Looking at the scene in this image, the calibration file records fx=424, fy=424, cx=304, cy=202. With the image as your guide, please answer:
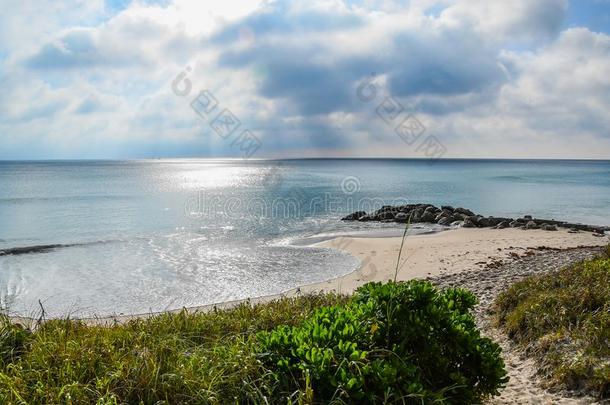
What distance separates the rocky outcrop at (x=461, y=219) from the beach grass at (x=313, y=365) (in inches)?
901

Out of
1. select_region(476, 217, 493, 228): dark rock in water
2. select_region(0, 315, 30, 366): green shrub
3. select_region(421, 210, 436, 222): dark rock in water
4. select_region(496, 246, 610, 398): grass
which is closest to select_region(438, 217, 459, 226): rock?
select_region(421, 210, 436, 222): dark rock in water

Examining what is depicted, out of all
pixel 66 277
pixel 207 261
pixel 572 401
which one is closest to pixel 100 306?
pixel 66 277

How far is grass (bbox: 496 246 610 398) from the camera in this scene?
5578mm

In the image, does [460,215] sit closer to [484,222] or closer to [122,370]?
[484,222]

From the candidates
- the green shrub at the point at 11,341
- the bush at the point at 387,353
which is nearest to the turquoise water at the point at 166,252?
the green shrub at the point at 11,341

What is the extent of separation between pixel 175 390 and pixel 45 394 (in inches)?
45.1

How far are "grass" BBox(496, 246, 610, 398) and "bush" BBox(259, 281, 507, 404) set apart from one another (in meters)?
1.87

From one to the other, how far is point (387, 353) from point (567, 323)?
4320mm

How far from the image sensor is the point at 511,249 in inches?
806

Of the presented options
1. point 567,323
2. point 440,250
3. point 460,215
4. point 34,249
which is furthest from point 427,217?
point 567,323

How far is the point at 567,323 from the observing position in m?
6.80

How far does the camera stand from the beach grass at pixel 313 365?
3752mm

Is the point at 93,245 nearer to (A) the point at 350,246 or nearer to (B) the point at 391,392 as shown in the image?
(A) the point at 350,246

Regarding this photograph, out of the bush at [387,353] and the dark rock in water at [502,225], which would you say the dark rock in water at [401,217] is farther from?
the bush at [387,353]
